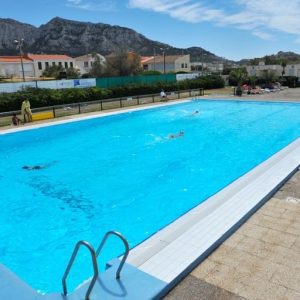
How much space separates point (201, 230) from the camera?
4988 millimetres

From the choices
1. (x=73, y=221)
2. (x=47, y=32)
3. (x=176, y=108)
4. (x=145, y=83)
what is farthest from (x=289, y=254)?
(x=47, y=32)

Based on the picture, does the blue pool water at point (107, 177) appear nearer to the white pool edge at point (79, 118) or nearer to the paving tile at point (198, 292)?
the white pool edge at point (79, 118)

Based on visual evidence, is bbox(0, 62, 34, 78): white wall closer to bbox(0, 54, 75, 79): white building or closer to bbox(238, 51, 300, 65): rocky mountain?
bbox(0, 54, 75, 79): white building

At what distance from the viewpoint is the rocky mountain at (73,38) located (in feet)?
478

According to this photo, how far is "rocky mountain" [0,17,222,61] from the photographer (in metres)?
146

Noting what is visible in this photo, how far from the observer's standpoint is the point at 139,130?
17281mm

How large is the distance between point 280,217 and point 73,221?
432cm

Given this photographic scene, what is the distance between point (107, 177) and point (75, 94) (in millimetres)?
15492

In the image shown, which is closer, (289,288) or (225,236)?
(289,288)

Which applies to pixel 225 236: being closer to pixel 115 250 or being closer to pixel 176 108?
pixel 115 250

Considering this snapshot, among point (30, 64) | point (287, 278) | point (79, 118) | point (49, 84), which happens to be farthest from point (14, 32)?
point (287, 278)

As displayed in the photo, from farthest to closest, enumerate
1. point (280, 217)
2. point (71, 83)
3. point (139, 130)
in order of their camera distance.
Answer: point (71, 83) < point (139, 130) < point (280, 217)

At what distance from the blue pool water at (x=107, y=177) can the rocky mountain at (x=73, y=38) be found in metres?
126

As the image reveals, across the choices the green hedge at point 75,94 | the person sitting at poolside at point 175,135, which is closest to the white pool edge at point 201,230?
the person sitting at poolside at point 175,135
